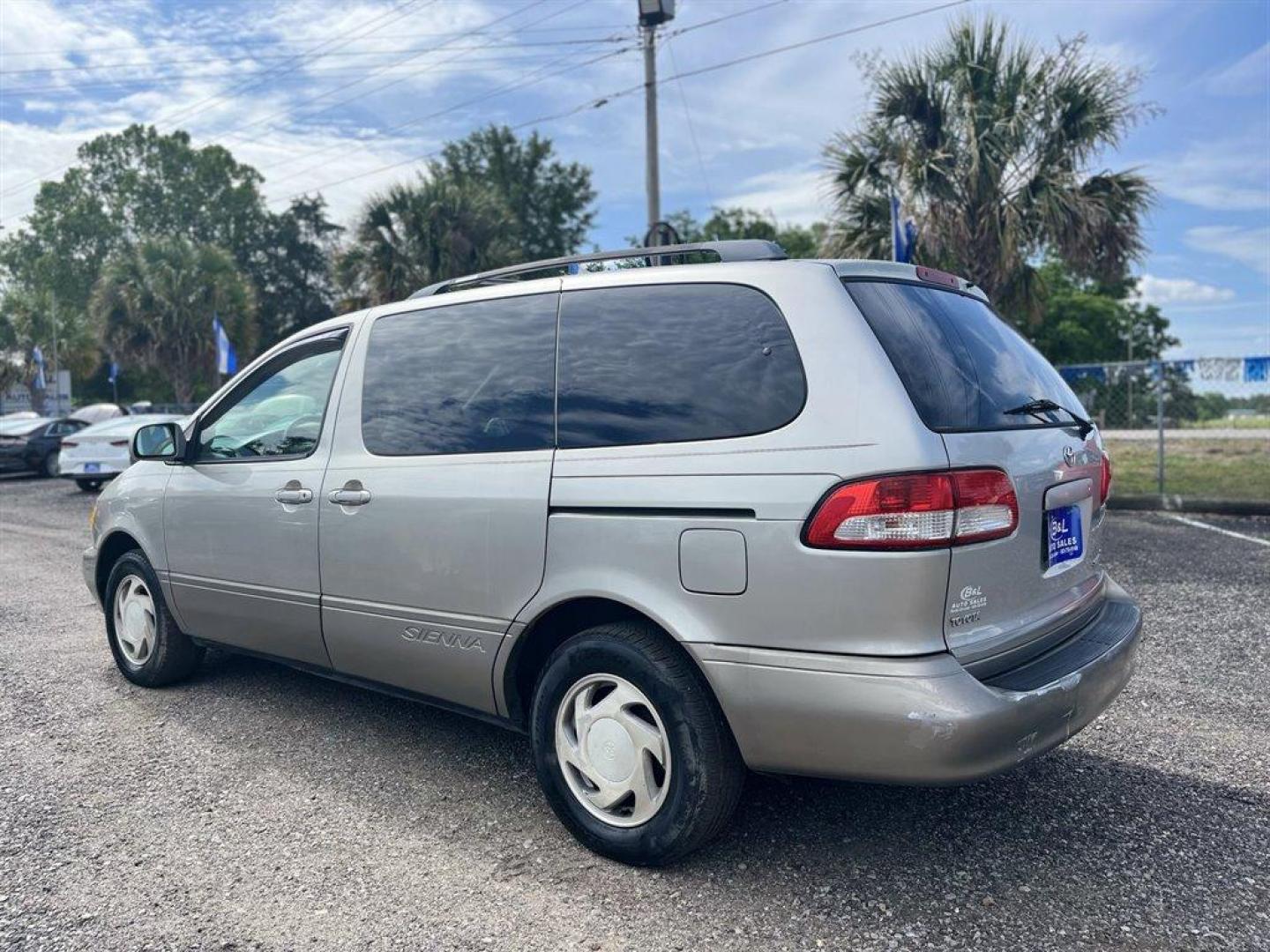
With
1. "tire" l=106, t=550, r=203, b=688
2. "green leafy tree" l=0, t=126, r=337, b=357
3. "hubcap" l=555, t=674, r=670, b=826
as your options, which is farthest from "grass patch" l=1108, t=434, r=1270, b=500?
"green leafy tree" l=0, t=126, r=337, b=357

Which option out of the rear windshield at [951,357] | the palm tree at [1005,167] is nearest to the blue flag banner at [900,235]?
the palm tree at [1005,167]

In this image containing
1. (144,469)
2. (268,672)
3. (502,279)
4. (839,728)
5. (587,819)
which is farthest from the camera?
(268,672)

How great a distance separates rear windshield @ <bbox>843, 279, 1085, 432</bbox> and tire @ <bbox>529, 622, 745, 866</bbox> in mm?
990

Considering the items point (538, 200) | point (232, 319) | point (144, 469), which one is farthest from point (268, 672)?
point (538, 200)

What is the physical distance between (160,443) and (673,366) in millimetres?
2804

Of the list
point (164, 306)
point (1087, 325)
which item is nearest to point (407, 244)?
point (164, 306)

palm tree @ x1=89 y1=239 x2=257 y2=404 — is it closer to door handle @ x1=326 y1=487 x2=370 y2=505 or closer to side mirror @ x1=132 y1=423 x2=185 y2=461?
side mirror @ x1=132 y1=423 x2=185 y2=461

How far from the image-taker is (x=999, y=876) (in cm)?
279

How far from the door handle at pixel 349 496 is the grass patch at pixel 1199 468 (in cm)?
988

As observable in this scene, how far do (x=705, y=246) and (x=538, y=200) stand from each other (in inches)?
1999

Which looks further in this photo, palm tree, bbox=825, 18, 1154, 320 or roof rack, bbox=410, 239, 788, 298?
palm tree, bbox=825, 18, 1154, 320

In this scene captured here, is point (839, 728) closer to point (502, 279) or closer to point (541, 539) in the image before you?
point (541, 539)

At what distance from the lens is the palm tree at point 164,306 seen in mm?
31172

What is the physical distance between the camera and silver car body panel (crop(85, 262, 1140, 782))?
2424 millimetres
